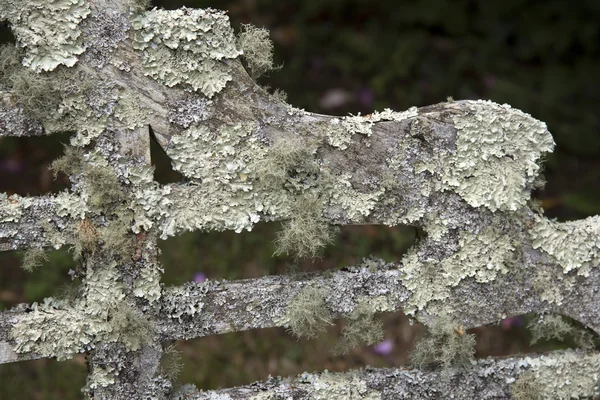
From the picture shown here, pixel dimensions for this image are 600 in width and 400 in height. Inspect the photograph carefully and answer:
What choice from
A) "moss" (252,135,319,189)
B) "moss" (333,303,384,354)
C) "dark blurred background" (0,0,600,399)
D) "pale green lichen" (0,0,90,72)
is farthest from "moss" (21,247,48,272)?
"dark blurred background" (0,0,600,399)

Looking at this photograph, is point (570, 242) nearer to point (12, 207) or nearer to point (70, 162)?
point (70, 162)

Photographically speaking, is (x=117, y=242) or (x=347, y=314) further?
(x=347, y=314)

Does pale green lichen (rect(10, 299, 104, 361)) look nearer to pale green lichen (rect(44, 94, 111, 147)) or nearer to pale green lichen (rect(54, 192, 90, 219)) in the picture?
pale green lichen (rect(54, 192, 90, 219))

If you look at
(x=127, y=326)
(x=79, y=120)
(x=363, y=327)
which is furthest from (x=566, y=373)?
(x=79, y=120)

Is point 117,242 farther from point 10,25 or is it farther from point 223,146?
point 10,25

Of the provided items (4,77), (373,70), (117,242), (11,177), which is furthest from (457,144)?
(11,177)
